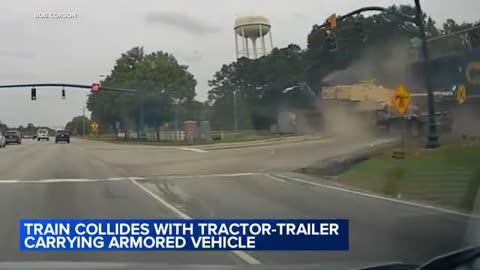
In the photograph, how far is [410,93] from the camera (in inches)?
920

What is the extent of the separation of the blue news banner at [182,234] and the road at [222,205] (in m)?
0.26

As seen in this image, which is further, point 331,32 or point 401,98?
point 401,98

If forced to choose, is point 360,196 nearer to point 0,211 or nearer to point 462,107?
point 0,211

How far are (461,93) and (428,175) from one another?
8.02 metres

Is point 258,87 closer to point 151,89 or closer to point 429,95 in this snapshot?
point 429,95

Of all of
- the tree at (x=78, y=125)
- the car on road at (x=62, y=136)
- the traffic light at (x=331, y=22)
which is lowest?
the car on road at (x=62, y=136)

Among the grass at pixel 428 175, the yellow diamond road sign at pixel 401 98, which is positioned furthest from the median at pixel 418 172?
the yellow diamond road sign at pixel 401 98

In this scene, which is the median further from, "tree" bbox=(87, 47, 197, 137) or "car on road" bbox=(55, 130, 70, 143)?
"car on road" bbox=(55, 130, 70, 143)

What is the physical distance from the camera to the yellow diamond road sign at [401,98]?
21078 mm

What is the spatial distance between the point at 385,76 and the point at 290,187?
6573 mm

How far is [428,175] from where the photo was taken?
16469 millimetres

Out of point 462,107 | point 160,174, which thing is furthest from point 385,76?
point 160,174

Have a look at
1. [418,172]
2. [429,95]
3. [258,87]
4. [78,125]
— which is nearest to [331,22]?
[258,87]

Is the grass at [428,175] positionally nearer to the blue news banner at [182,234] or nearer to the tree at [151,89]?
the blue news banner at [182,234]
